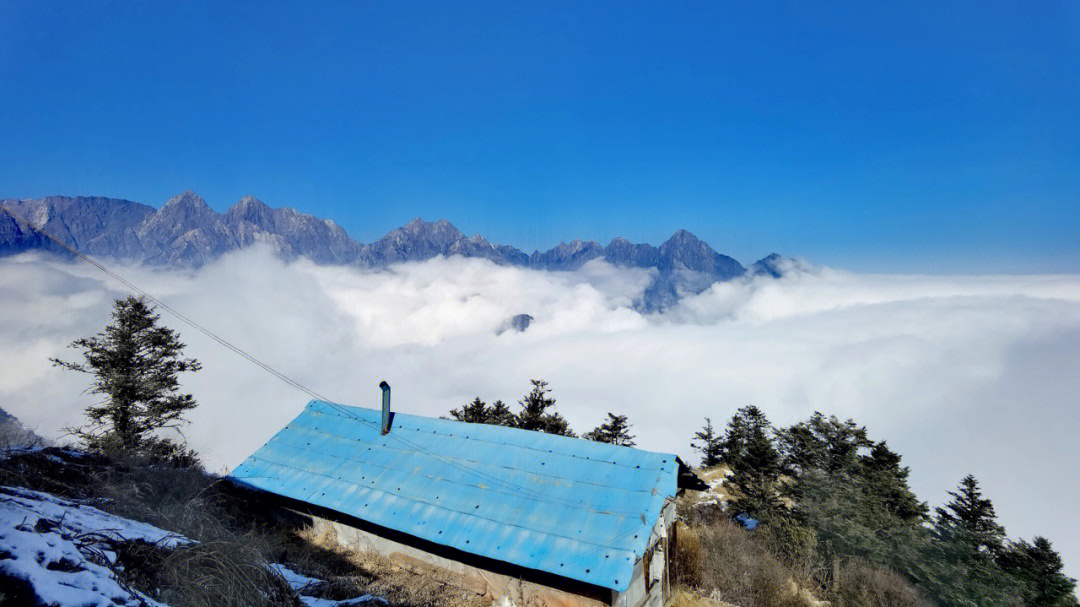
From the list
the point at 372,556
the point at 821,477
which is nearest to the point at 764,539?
the point at 821,477

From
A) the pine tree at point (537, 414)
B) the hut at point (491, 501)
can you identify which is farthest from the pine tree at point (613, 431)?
the hut at point (491, 501)

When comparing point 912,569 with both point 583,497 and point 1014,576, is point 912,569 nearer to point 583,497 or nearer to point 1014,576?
point 1014,576

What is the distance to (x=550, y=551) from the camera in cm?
1099

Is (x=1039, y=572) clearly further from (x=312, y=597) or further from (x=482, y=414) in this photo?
(x=482, y=414)

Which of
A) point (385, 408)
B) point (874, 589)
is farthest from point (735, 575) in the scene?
point (385, 408)

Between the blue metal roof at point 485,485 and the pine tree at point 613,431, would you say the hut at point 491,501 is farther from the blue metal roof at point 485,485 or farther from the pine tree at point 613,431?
the pine tree at point 613,431

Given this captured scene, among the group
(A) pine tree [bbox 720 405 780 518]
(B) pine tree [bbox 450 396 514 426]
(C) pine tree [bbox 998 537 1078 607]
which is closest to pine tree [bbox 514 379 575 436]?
(B) pine tree [bbox 450 396 514 426]

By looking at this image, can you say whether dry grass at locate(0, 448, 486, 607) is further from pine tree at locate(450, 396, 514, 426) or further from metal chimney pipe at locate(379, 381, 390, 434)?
pine tree at locate(450, 396, 514, 426)

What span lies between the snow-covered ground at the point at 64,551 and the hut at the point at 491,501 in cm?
703

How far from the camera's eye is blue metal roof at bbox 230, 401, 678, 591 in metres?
11.0

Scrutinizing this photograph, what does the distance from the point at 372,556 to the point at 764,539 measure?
13862 mm

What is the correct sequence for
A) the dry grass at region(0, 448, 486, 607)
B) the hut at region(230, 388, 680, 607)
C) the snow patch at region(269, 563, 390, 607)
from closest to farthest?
the dry grass at region(0, 448, 486, 607), the snow patch at region(269, 563, 390, 607), the hut at region(230, 388, 680, 607)

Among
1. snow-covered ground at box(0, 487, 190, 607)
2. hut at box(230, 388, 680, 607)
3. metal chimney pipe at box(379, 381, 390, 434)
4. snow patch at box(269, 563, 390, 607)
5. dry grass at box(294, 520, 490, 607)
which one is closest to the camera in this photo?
snow-covered ground at box(0, 487, 190, 607)

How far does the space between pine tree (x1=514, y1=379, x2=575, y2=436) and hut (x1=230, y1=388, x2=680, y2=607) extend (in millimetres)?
12637
